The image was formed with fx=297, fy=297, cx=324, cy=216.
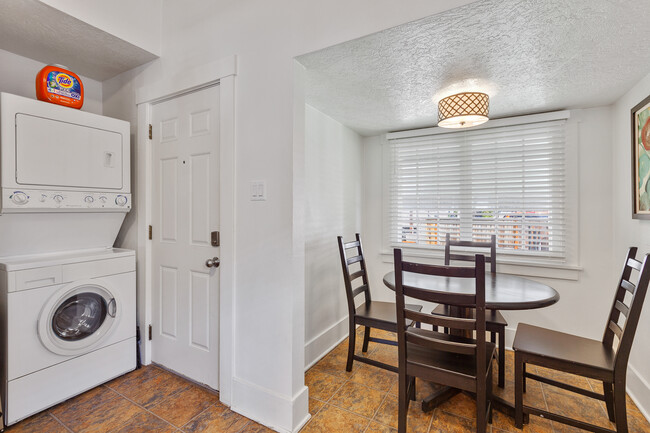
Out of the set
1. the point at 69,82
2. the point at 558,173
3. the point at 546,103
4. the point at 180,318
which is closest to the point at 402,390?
the point at 180,318

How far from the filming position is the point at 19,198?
1.81 metres

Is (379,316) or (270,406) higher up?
(379,316)

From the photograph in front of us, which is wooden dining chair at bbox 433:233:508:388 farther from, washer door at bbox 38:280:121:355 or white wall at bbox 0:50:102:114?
white wall at bbox 0:50:102:114

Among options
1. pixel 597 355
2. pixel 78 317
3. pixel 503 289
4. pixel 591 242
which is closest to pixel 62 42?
pixel 78 317

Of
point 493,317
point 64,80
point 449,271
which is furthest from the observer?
point 493,317

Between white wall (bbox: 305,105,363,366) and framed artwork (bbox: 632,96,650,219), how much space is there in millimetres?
2185

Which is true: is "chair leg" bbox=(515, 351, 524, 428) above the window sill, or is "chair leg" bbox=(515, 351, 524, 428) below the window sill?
below

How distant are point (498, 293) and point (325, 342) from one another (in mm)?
1518

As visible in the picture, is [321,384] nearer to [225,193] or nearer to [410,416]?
[410,416]

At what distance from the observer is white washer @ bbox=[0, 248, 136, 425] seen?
5.66 ft

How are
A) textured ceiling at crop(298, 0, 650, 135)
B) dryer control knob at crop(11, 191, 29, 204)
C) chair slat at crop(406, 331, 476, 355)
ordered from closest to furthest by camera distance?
1. textured ceiling at crop(298, 0, 650, 135)
2. chair slat at crop(406, 331, 476, 355)
3. dryer control knob at crop(11, 191, 29, 204)

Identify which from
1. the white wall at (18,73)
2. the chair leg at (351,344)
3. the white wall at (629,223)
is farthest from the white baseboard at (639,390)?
the white wall at (18,73)

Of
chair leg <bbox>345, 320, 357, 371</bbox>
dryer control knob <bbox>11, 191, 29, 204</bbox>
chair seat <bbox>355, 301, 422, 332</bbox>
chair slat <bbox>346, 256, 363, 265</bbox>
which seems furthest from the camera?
chair slat <bbox>346, 256, 363, 265</bbox>

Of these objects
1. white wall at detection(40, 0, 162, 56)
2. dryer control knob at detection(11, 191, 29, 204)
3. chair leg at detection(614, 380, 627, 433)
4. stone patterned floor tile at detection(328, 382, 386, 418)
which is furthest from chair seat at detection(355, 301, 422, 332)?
white wall at detection(40, 0, 162, 56)
